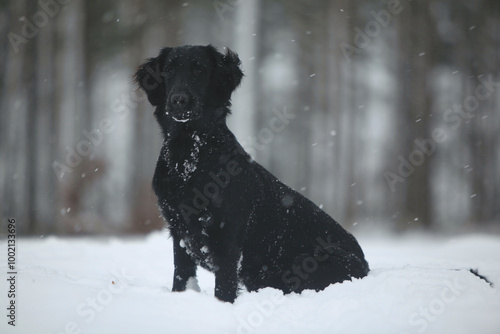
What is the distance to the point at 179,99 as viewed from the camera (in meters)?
2.72

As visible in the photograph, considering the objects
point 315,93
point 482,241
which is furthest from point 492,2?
point 482,241

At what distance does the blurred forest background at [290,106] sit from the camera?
294 inches

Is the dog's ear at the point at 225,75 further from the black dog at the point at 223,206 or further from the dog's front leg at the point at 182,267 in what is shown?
the dog's front leg at the point at 182,267

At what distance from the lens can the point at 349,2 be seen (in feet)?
27.8

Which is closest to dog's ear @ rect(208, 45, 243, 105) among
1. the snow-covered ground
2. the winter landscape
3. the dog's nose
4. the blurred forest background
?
the dog's nose

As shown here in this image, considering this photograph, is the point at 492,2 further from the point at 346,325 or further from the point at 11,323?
the point at 11,323

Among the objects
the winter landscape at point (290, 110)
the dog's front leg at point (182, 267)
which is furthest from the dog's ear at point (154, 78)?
the winter landscape at point (290, 110)

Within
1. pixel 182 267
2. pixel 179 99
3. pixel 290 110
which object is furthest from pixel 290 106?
pixel 182 267

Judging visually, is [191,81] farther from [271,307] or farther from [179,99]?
[271,307]

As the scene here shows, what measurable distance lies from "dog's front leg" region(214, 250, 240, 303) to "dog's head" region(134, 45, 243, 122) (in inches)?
38.4

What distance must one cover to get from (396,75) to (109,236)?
6.50m

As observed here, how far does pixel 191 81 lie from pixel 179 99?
249mm

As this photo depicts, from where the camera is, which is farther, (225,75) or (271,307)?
(225,75)

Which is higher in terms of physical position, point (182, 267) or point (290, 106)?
point (290, 106)
